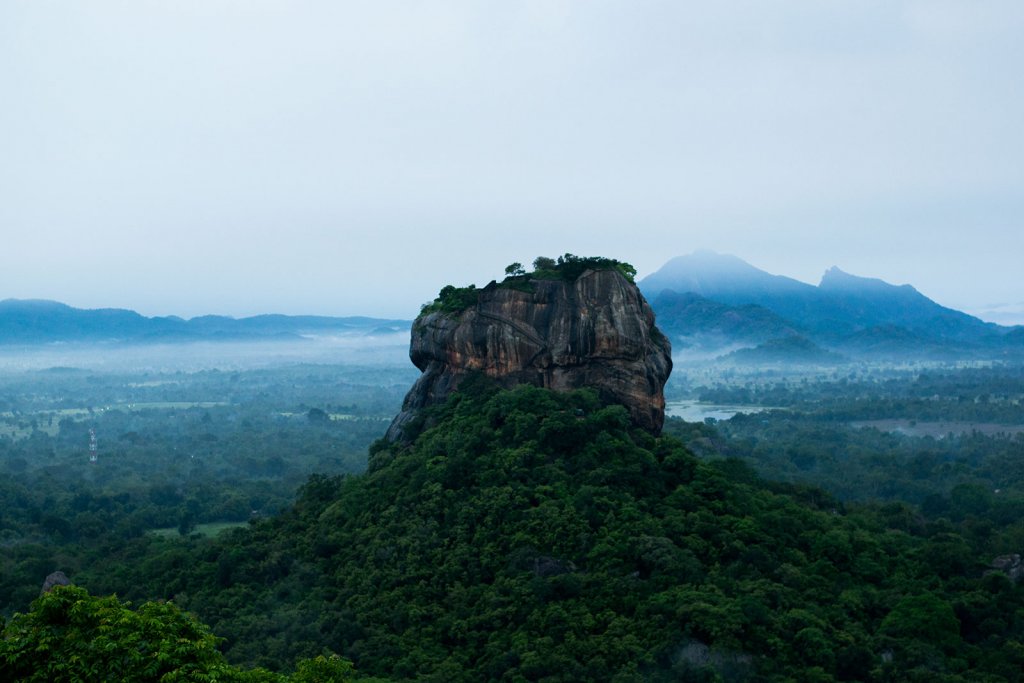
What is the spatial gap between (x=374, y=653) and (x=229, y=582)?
858 cm

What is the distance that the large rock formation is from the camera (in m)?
31.9

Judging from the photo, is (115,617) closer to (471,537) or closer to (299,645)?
(299,645)

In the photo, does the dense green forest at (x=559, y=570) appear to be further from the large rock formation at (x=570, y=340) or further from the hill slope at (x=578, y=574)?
the large rock formation at (x=570, y=340)

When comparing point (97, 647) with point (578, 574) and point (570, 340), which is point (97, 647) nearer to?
point (578, 574)

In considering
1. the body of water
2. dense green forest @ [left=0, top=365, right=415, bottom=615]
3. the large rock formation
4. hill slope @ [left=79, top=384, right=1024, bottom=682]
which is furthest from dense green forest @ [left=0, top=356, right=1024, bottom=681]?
the body of water

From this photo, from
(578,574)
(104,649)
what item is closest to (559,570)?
(578,574)

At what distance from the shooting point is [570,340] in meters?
32.0

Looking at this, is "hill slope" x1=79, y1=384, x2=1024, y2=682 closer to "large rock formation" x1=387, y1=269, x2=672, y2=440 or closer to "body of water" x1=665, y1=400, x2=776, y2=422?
"large rock formation" x1=387, y1=269, x2=672, y2=440

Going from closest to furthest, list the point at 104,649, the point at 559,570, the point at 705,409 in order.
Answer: the point at 104,649 < the point at 559,570 < the point at 705,409

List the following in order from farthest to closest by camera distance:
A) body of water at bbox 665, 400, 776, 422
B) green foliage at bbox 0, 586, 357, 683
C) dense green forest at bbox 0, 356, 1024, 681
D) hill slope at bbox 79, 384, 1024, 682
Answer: body of water at bbox 665, 400, 776, 422 → hill slope at bbox 79, 384, 1024, 682 → dense green forest at bbox 0, 356, 1024, 681 → green foliage at bbox 0, 586, 357, 683

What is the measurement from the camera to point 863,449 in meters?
67.7

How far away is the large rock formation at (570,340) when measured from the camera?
31.9 meters

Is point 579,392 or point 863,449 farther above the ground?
point 579,392

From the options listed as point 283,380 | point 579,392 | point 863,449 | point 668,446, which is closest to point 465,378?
point 579,392
